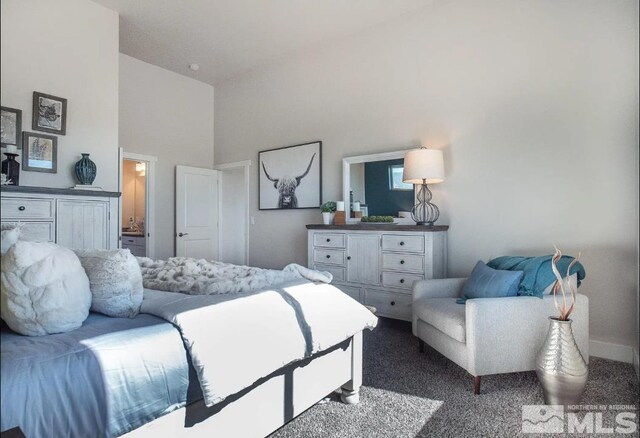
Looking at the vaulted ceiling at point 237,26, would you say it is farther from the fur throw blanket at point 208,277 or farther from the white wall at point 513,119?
the fur throw blanket at point 208,277

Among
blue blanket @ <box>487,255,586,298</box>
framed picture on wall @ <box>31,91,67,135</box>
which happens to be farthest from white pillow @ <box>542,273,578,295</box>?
framed picture on wall @ <box>31,91,67,135</box>

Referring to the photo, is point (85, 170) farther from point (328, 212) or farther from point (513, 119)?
point (513, 119)

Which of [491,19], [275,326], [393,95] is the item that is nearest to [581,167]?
[491,19]

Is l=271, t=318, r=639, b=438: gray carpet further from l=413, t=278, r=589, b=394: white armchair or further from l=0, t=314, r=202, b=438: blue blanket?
l=0, t=314, r=202, b=438: blue blanket

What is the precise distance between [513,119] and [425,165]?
32.2 inches

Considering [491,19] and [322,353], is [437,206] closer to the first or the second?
[491,19]

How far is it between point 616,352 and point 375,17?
3660 mm

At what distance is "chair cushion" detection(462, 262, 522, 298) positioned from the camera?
91.1 inches

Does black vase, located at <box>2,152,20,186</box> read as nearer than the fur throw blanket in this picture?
No

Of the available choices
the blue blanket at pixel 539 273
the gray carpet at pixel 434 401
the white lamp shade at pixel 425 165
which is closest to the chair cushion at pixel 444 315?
the gray carpet at pixel 434 401

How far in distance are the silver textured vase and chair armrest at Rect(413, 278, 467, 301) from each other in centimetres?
90

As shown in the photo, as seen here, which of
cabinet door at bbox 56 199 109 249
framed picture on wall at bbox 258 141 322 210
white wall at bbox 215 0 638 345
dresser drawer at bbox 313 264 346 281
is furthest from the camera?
framed picture on wall at bbox 258 141 322 210

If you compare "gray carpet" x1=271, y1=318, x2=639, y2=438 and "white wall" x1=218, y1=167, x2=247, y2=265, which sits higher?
"white wall" x1=218, y1=167, x2=247, y2=265

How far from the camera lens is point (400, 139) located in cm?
386
